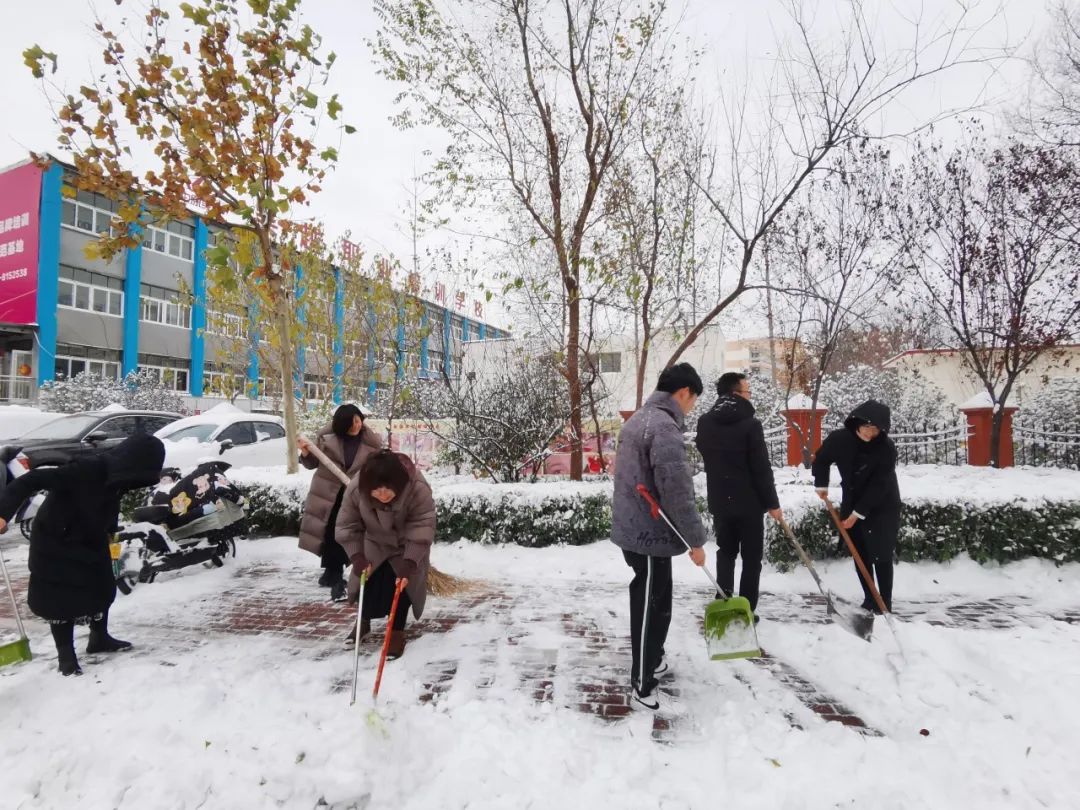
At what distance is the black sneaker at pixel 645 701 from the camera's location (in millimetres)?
3143

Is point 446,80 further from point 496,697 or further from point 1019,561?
point 1019,561

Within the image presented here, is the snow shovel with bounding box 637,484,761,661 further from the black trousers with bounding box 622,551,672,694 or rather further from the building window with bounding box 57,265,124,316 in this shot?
the building window with bounding box 57,265,124,316

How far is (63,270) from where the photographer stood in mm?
23656

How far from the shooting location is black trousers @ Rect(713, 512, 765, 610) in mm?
3992

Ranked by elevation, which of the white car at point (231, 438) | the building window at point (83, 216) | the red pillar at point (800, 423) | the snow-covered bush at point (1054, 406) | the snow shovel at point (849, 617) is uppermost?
the building window at point (83, 216)

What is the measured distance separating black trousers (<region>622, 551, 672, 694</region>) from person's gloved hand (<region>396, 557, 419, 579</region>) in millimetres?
1400

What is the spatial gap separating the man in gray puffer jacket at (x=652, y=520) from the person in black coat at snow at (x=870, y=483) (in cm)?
171

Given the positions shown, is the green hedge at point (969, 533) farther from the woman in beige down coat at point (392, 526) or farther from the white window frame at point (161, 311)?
the white window frame at point (161, 311)

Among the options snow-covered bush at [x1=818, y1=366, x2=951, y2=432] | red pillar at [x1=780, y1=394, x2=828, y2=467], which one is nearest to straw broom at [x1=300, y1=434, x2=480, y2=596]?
red pillar at [x1=780, y1=394, x2=828, y2=467]

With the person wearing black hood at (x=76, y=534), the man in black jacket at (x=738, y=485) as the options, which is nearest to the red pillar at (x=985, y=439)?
the man in black jacket at (x=738, y=485)

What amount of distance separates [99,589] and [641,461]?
3.35 metres

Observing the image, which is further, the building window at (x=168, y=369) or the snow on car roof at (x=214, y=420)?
the building window at (x=168, y=369)

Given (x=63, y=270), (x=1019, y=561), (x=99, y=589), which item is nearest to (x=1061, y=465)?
(x=1019, y=561)

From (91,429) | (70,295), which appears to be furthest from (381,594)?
(70,295)
